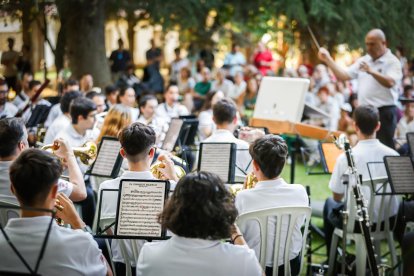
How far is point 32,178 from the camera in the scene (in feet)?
9.98

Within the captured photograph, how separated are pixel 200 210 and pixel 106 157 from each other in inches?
108

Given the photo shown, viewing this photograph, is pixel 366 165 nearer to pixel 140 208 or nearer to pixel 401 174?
pixel 401 174

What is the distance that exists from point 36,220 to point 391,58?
5.48 m

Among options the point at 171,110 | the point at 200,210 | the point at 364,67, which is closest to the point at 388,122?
the point at 364,67

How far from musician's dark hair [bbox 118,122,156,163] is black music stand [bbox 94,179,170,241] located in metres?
0.62

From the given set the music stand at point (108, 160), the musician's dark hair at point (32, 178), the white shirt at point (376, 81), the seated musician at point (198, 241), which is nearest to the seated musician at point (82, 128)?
the music stand at point (108, 160)

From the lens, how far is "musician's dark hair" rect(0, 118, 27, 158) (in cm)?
408

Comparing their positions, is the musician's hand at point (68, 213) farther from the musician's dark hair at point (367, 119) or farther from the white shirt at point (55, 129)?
the white shirt at point (55, 129)

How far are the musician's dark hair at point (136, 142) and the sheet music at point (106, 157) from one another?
1.16 meters

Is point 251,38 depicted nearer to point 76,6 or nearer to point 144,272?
point 76,6

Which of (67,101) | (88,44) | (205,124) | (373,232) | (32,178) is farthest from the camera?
(88,44)

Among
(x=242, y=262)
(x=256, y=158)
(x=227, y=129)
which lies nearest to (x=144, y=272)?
(x=242, y=262)

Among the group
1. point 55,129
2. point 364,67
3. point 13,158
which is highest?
point 364,67

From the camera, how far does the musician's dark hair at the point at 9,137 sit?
4.08 meters
